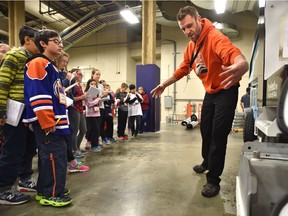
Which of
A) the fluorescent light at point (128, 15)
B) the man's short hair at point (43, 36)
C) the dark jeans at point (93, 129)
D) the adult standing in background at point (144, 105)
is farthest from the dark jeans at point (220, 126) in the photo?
the fluorescent light at point (128, 15)

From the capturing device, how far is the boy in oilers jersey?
4.99 feet

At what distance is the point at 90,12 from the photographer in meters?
9.10

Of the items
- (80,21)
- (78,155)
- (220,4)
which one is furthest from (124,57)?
(78,155)

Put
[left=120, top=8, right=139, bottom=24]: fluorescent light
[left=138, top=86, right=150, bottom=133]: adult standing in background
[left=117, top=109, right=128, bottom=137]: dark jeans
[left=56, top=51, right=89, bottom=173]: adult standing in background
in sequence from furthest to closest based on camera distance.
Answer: [left=120, top=8, right=139, bottom=24]: fluorescent light < [left=138, top=86, right=150, bottom=133]: adult standing in background < [left=117, top=109, right=128, bottom=137]: dark jeans < [left=56, top=51, right=89, bottom=173]: adult standing in background

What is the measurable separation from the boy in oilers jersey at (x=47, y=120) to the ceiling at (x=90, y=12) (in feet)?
22.3

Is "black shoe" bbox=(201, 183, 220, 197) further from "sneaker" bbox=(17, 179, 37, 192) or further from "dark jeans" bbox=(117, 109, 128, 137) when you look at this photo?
"dark jeans" bbox=(117, 109, 128, 137)

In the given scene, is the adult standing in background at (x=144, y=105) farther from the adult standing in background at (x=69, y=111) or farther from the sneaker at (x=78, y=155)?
the adult standing in background at (x=69, y=111)

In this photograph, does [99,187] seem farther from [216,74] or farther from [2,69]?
[216,74]

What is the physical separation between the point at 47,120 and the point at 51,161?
281 millimetres

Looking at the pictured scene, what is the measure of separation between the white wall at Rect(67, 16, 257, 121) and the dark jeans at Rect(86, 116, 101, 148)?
740cm

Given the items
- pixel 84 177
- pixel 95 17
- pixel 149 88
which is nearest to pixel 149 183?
pixel 84 177

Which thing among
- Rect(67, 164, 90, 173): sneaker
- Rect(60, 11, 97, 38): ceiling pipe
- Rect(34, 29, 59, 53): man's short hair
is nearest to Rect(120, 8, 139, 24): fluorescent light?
Rect(60, 11, 97, 38): ceiling pipe

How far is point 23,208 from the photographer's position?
159 cm

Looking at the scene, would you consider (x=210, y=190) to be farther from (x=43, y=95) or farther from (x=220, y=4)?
(x=220, y=4)
